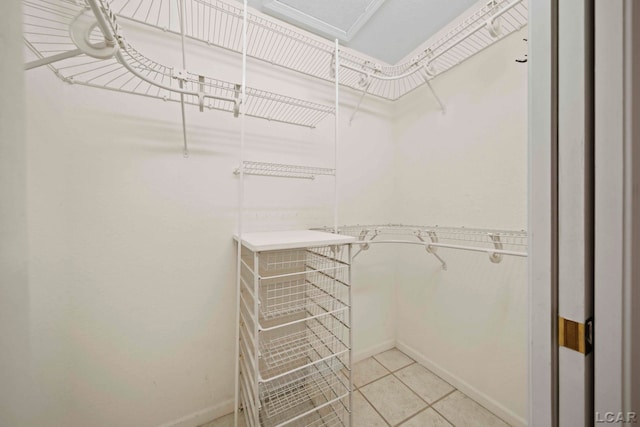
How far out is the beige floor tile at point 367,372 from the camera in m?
1.52

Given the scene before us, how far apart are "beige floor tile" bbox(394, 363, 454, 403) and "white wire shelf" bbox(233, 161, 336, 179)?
4.72ft

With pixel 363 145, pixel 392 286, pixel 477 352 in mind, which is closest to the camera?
pixel 477 352

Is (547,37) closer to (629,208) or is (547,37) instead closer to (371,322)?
(629,208)

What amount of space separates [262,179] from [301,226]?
39cm

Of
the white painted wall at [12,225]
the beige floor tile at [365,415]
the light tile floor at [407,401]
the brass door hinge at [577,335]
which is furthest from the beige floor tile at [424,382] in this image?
the white painted wall at [12,225]

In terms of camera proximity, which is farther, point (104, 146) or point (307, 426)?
point (307, 426)

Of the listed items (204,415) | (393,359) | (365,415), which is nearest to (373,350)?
(393,359)

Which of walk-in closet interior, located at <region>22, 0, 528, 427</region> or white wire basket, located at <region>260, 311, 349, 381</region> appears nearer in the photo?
walk-in closet interior, located at <region>22, 0, 528, 427</region>

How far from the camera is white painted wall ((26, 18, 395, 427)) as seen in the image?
0.95 m

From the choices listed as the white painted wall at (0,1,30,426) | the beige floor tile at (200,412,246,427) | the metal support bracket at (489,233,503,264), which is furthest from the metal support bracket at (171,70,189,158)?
the metal support bracket at (489,233,503,264)

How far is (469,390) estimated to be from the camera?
4.52 feet

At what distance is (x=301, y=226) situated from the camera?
1.51 metres

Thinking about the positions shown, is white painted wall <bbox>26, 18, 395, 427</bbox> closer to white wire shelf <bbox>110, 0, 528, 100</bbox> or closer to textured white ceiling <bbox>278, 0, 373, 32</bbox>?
white wire shelf <bbox>110, 0, 528, 100</bbox>

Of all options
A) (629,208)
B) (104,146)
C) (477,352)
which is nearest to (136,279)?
(104,146)
